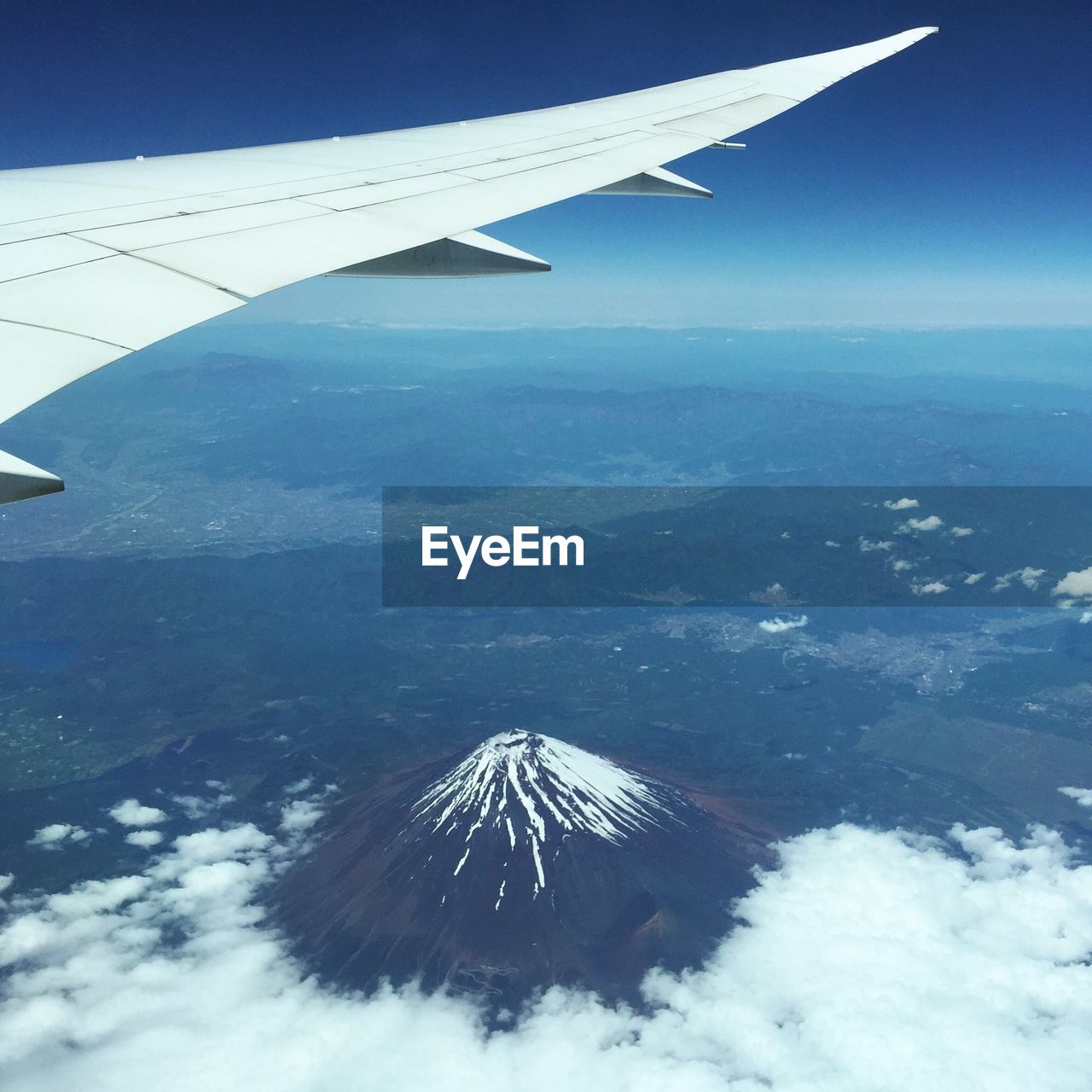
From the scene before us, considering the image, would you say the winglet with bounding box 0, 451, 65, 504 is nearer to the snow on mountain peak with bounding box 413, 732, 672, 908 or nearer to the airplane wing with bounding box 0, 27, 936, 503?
the airplane wing with bounding box 0, 27, 936, 503

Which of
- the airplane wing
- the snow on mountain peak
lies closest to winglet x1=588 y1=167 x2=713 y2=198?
the airplane wing

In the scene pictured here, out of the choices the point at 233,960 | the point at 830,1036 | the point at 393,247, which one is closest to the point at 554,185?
the point at 393,247

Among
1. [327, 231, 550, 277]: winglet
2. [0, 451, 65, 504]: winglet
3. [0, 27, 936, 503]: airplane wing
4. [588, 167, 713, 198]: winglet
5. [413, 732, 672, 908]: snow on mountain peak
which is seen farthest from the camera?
[413, 732, 672, 908]: snow on mountain peak

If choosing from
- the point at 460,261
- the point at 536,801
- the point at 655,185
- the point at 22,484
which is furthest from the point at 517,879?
the point at 22,484

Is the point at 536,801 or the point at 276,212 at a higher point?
the point at 276,212

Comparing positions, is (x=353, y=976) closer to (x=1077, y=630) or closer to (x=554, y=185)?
(x=554, y=185)

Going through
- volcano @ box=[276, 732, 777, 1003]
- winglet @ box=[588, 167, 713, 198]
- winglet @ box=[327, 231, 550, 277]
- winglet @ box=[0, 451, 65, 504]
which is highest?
winglet @ box=[588, 167, 713, 198]

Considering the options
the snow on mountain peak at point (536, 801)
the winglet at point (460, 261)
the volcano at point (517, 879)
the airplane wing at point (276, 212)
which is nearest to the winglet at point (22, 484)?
the airplane wing at point (276, 212)

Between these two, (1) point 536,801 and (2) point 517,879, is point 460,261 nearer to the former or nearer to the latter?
(2) point 517,879
